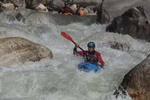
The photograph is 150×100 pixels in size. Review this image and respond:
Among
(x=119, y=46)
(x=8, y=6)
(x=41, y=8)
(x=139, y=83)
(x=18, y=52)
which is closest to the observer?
(x=139, y=83)

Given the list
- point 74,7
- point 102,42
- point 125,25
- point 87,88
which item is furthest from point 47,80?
point 74,7

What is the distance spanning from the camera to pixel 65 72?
622 cm

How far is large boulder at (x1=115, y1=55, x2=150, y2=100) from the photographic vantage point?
5000 millimetres

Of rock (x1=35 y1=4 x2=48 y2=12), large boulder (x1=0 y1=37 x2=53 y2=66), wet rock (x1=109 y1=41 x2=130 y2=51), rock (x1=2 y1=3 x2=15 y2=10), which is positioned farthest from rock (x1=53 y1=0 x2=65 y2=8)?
large boulder (x1=0 y1=37 x2=53 y2=66)

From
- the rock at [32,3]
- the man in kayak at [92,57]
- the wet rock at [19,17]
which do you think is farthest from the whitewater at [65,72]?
the rock at [32,3]

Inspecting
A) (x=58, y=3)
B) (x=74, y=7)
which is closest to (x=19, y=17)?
(x=58, y=3)

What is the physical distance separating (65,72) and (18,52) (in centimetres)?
116

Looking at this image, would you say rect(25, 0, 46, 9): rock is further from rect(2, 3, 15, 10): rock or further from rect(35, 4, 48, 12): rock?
rect(2, 3, 15, 10): rock

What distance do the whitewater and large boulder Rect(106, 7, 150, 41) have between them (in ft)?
1.15

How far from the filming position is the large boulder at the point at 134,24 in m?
9.83

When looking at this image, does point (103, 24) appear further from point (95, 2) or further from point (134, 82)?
point (134, 82)

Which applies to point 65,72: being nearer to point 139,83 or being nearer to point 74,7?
point 139,83

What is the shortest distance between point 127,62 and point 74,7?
8.38 m

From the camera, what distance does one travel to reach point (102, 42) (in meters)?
8.93
